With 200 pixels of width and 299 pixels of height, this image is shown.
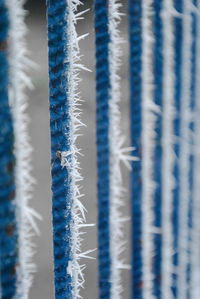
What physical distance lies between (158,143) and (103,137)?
14.6 inches

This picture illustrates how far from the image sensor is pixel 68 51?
0.78m

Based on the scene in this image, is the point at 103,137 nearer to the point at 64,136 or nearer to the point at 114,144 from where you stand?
the point at 114,144

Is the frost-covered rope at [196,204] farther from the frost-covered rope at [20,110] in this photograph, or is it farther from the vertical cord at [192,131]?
the frost-covered rope at [20,110]

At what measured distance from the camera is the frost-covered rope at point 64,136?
77 cm

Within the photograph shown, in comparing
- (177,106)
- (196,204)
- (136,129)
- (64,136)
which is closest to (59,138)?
(64,136)

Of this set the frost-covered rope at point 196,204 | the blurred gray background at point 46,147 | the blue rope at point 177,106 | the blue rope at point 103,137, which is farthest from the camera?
the blurred gray background at point 46,147

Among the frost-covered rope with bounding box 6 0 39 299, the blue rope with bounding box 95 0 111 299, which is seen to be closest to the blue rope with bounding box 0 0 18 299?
the frost-covered rope with bounding box 6 0 39 299

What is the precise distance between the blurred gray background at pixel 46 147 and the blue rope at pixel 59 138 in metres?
1.47

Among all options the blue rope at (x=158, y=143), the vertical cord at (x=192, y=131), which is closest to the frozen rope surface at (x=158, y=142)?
the blue rope at (x=158, y=143)

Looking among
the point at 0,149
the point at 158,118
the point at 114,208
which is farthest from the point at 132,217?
the point at 0,149

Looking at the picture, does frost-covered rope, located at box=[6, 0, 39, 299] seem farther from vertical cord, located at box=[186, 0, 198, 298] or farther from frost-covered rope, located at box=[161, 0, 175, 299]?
vertical cord, located at box=[186, 0, 198, 298]

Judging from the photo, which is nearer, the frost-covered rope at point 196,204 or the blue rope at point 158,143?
the blue rope at point 158,143

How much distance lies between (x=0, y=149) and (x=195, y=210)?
1.23 metres

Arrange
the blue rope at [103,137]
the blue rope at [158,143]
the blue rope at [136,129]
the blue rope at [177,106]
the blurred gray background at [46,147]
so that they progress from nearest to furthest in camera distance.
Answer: the blue rope at [103,137] → the blue rope at [136,129] → the blue rope at [158,143] → the blue rope at [177,106] → the blurred gray background at [46,147]
